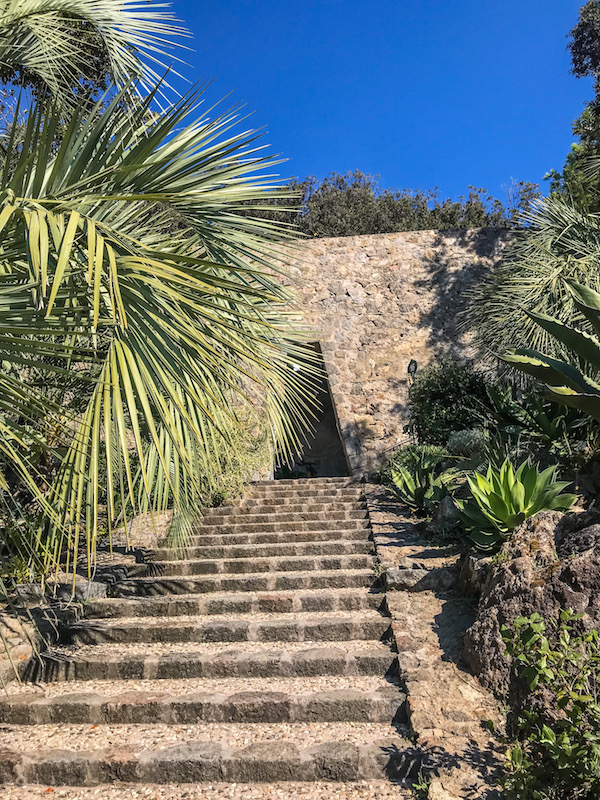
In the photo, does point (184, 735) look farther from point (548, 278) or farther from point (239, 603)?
point (548, 278)

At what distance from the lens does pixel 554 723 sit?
211 cm

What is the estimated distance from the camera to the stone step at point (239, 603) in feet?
12.5

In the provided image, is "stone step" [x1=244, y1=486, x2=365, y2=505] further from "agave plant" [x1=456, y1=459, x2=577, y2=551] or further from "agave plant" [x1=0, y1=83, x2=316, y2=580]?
"agave plant" [x1=0, y1=83, x2=316, y2=580]

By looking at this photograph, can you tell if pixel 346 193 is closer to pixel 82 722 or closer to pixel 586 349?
pixel 586 349

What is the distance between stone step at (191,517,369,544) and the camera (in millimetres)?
5770

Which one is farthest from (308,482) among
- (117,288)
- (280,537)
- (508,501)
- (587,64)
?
(587,64)

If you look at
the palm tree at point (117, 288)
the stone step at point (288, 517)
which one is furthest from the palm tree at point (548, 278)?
the palm tree at point (117, 288)

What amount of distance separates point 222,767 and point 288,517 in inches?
151

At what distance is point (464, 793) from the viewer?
1979mm

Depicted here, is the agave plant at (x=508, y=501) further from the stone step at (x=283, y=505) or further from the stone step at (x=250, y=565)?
the stone step at (x=283, y=505)

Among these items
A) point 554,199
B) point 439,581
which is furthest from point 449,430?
point 439,581

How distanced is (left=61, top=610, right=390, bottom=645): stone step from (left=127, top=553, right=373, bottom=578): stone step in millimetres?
789

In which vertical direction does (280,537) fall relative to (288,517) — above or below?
below

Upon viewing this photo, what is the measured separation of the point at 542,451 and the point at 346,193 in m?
14.7
